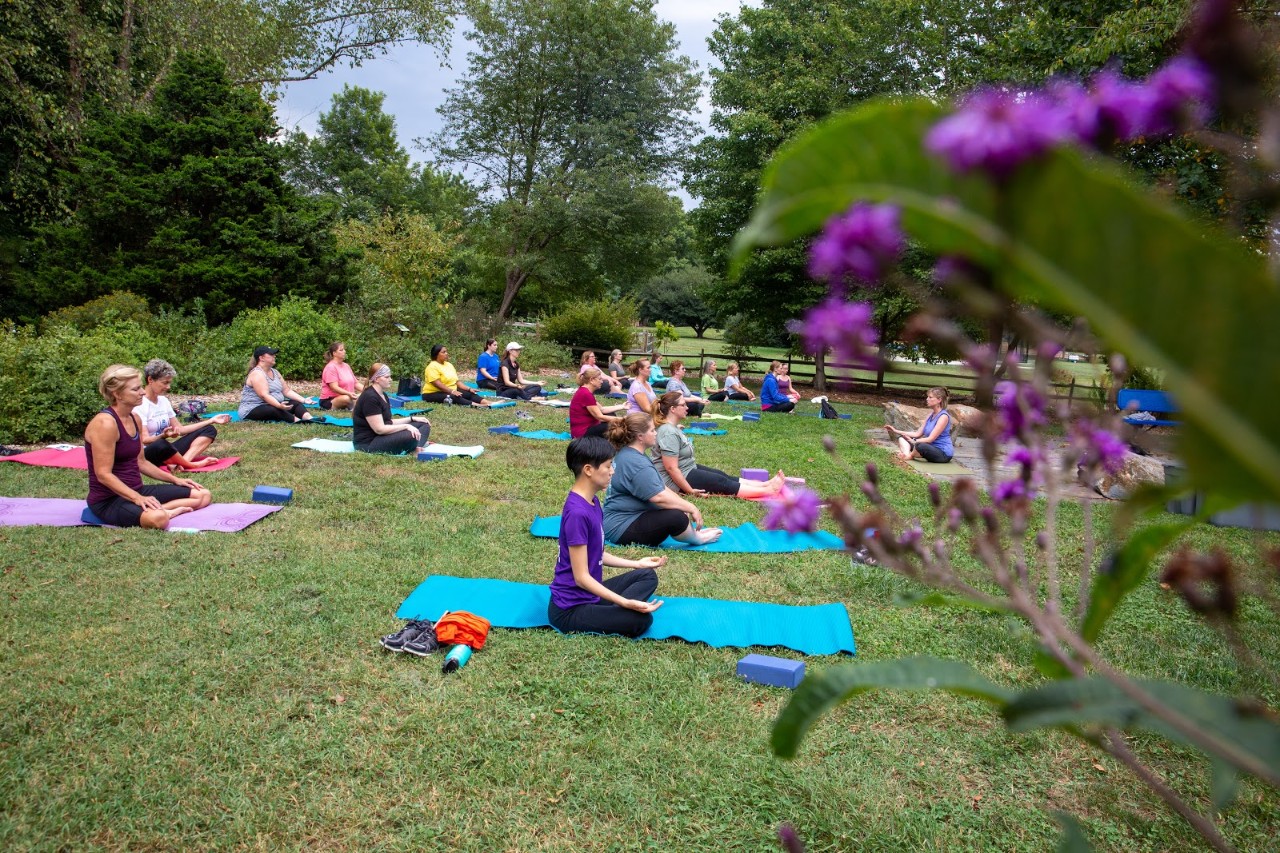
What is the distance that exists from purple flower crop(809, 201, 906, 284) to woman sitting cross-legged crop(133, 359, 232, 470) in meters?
8.05

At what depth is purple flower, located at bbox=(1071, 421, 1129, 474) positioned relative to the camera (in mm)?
882

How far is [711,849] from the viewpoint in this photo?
287 cm

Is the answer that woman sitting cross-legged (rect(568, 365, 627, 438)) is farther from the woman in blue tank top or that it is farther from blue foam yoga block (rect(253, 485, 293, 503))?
the woman in blue tank top

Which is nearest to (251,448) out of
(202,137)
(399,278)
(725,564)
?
(725,564)

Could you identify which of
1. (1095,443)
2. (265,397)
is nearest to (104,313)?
(265,397)

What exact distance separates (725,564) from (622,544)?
2.96 feet

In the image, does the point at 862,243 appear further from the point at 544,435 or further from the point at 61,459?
the point at 544,435

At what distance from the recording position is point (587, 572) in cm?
448

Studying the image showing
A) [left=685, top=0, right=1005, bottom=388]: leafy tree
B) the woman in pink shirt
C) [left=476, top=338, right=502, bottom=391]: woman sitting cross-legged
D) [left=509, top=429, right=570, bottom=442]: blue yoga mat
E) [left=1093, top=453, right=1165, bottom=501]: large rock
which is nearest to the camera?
[left=1093, top=453, right=1165, bottom=501]: large rock

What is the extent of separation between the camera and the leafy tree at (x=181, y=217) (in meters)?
15.7

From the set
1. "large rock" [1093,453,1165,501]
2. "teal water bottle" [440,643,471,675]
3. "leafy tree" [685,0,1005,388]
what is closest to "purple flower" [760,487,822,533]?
"teal water bottle" [440,643,471,675]

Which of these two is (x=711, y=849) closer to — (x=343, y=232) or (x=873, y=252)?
(x=873, y=252)

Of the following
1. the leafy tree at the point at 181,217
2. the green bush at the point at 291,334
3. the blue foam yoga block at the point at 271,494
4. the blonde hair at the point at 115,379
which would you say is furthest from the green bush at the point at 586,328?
the blonde hair at the point at 115,379

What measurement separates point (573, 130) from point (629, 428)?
23069mm
